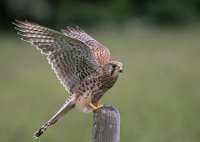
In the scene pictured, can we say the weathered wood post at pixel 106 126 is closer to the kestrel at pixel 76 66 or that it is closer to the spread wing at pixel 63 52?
the kestrel at pixel 76 66

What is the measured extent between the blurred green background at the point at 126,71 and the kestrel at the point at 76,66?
7.24ft

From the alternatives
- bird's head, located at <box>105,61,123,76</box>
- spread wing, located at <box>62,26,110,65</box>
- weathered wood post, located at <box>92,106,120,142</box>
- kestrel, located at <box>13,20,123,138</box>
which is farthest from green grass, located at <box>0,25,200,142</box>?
weathered wood post, located at <box>92,106,120,142</box>

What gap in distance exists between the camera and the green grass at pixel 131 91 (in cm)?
974

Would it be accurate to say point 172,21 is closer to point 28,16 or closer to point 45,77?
point 28,16

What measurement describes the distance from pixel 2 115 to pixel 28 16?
11.1 meters

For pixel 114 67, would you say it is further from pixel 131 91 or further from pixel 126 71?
pixel 126 71

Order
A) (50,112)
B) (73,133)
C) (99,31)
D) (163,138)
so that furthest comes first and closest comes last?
1. (99,31)
2. (50,112)
3. (73,133)
4. (163,138)

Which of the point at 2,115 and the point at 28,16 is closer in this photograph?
the point at 2,115

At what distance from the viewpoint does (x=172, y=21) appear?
79.0ft

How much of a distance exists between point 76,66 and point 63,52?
238mm

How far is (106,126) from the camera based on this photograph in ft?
17.1

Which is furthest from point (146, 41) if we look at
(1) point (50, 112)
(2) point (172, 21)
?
(1) point (50, 112)

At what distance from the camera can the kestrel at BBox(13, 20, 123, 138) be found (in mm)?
6398

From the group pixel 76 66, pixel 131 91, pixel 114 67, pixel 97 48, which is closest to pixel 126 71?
pixel 131 91
